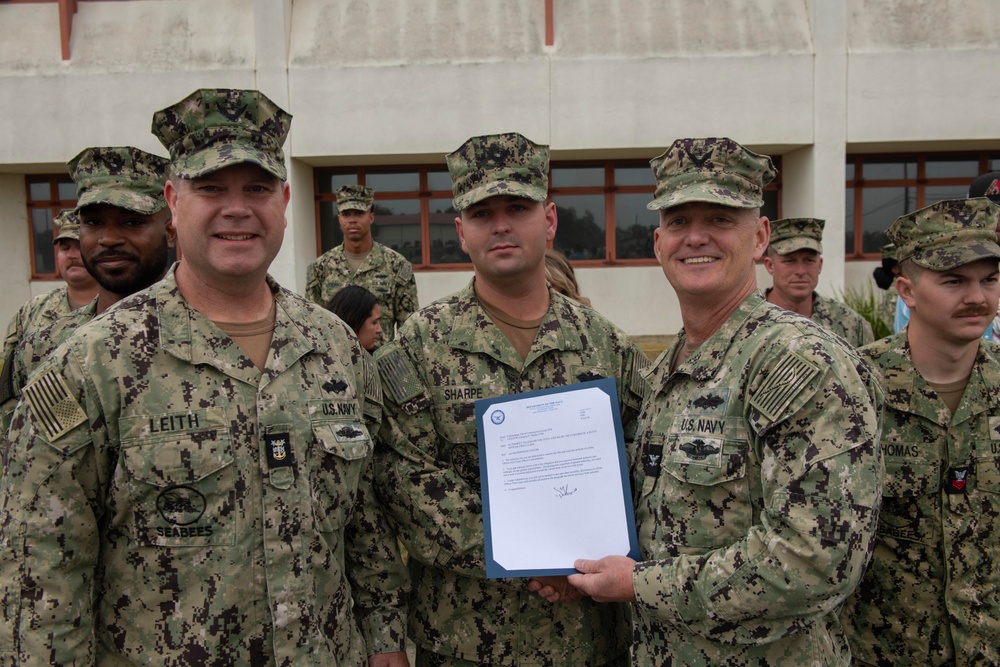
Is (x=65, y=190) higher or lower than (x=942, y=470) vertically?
higher

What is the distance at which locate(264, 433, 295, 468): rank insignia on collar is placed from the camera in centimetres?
206

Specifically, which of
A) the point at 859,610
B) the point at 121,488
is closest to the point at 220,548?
the point at 121,488

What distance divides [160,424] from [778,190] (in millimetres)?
12382

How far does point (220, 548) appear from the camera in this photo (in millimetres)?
1999

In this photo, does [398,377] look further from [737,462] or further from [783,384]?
[783,384]

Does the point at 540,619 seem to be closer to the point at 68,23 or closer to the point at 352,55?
the point at 352,55

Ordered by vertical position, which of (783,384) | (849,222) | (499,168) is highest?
(849,222)

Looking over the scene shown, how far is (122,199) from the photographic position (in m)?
2.94

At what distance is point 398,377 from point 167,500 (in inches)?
36.5

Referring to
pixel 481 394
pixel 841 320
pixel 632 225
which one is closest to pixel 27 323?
pixel 481 394

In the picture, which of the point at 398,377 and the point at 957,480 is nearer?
the point at 957,480

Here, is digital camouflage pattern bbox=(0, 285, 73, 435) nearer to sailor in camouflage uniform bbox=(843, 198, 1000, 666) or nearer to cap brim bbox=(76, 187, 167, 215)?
cap brim bbox=(76, 187, 167, 215)

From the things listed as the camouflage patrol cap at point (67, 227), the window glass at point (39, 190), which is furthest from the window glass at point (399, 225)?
the camouflage patrol cap at point (67, 227)

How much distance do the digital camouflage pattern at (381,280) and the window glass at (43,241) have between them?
289 inches
